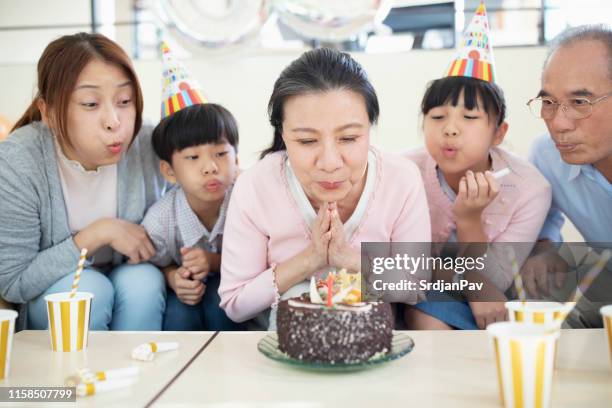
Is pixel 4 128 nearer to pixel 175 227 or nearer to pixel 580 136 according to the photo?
pixel 175 227

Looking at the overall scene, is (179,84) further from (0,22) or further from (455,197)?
(0,22)

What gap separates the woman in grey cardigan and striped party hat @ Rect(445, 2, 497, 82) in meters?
0.86

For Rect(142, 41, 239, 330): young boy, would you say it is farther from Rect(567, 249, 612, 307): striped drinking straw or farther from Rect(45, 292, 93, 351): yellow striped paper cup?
Rect(567, 249, 612, 307): striped drinking straw

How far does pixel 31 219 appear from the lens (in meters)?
1.58

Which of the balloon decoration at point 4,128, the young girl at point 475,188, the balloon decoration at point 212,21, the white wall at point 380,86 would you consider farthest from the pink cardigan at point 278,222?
the balloon decoration at point 4,128

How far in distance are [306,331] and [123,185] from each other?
972 mm

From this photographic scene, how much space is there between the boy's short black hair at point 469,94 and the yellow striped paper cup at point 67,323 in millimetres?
1037

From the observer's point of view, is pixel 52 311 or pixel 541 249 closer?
pixel 52 311

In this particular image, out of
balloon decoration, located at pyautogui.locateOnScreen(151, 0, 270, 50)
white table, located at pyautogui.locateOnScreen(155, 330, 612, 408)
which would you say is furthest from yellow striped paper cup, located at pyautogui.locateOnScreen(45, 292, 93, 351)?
balloon decoration, located at pyautogui.locateOnScreen(151, 0, 270, 50)

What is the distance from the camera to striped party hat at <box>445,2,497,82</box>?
→ 5.60ft

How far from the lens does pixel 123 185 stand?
1.73 m

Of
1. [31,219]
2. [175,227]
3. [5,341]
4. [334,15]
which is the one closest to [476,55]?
[334,15]

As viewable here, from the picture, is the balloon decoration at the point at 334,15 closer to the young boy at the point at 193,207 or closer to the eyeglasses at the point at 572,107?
the young boy at the point at 193,207

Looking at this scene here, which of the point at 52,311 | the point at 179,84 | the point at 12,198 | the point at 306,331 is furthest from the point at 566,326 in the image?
the point at 12,198
